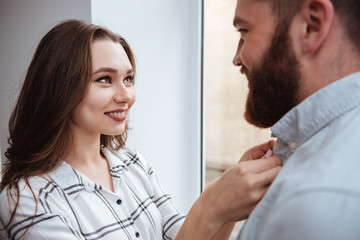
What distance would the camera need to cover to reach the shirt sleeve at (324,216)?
0.52 meters

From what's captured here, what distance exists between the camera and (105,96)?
117 centimetres

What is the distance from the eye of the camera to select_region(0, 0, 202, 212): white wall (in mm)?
1495

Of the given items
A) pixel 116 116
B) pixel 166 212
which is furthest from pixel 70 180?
pixel 166 212

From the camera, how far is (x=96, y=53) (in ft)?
3.89

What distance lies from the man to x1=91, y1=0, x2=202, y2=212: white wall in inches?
31.8

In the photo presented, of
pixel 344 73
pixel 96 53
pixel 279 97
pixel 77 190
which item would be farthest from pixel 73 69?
pixel 344 73

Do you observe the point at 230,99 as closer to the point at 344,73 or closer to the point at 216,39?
the point at 216,39

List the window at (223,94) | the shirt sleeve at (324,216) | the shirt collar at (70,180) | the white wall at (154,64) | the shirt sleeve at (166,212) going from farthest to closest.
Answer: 1. the window at (223,94)
2. the white wall at (154,64)
3. the shirt sleeve at (166,212)
4. the shirt collar at (70,180)
5. the shirt sleeve at (324,216)

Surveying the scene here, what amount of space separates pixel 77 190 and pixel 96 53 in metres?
0.44

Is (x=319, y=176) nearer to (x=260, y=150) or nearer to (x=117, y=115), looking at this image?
(x=260, y=150)

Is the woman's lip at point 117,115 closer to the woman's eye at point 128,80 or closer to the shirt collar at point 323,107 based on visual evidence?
the woman's eye at point 128,80

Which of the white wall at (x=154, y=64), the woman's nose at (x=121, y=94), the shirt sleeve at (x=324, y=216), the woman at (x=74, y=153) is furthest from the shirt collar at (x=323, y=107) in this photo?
the white wall at (x=154, y=64)

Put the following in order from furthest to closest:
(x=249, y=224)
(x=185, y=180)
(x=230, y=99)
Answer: (x=185, y=180)
(x=230, y=99)
(x=249, y=224)

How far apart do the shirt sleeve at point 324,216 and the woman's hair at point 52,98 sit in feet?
2.61
